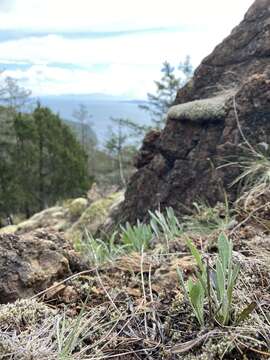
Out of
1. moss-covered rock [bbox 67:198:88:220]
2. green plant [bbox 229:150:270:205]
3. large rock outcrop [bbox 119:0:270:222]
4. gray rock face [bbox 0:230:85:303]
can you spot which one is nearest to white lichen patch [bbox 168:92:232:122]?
large rock outcrop [bbox 119:0:270:222]

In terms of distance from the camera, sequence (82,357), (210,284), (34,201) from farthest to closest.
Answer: (34,201)
(210,284)
(82,357)

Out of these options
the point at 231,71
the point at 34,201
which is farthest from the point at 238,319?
the point at 34,201

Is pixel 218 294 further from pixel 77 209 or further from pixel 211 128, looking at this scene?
pixel 77 209

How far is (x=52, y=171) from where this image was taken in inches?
1345

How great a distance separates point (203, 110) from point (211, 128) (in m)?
0.23

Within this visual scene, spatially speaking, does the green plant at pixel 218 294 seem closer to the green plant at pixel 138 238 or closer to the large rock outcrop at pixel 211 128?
the green plant at pixel 138 238

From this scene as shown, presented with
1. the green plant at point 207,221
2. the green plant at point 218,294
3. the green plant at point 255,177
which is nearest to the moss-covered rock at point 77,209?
the green plant at point 255,177

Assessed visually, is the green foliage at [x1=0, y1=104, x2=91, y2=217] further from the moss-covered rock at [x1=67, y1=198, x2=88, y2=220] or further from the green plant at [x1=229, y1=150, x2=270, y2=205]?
the green plant at [x1=229, y1=150, x2=270, y2=205]

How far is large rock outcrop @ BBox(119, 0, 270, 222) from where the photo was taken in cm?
501

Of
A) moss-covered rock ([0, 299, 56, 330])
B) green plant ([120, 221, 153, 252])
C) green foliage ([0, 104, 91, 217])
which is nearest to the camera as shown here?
moss-covered rock ([0, 299, 56, 330])

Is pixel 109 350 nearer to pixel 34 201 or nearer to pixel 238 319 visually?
pixel 238 319

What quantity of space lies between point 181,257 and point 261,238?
398 millimetres

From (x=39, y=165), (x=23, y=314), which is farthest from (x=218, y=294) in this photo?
(x=39, y=165)

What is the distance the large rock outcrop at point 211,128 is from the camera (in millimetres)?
5012
